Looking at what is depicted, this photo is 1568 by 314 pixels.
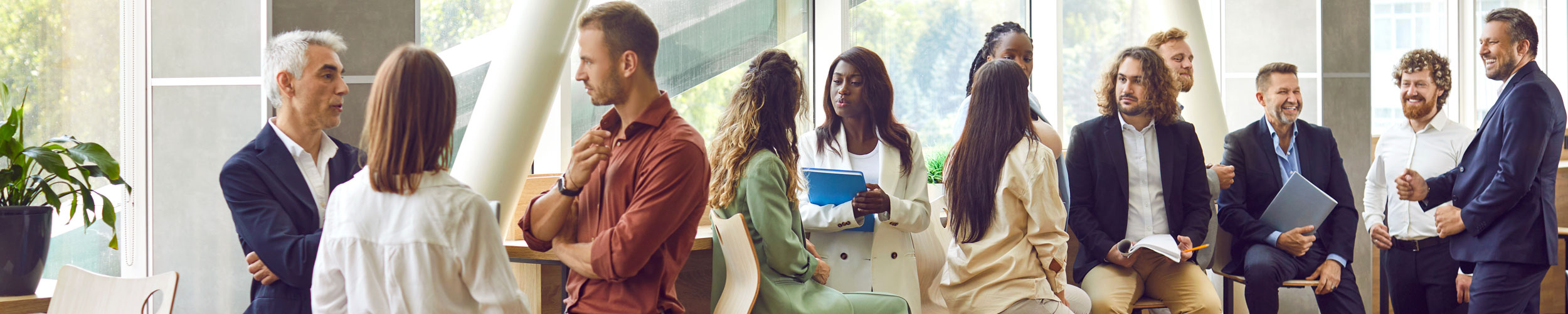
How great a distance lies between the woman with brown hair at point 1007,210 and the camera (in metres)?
3.30

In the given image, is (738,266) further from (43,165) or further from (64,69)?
(64,69)

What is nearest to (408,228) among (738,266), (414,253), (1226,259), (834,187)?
(414,253)

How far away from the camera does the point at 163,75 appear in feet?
11.4

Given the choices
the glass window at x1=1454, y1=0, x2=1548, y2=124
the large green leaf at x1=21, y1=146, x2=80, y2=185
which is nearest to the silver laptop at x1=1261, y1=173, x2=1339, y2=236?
the large green leaf at x1=21, y1=146, x2=80, y2=185

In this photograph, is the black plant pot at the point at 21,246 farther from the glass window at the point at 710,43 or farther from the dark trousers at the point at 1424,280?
the dark trousers at the point at 1424,280

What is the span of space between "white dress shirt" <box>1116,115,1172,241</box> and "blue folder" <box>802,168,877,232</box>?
47.6 inches

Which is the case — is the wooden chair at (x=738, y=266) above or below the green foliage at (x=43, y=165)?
below

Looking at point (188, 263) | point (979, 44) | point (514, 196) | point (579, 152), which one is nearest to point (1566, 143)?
point (979, 44)

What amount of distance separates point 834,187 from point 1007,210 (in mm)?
572

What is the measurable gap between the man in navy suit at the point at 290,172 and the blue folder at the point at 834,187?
1.32 meters

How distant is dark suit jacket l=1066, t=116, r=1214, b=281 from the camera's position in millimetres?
3912

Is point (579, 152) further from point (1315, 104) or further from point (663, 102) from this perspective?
point (1315, 104)

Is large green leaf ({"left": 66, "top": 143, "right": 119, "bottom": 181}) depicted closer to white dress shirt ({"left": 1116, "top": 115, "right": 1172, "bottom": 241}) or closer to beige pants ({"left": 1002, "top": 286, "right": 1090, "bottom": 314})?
beige pants ({"left": 1002, "top": 286, "right": 1090, "bottom": 314})

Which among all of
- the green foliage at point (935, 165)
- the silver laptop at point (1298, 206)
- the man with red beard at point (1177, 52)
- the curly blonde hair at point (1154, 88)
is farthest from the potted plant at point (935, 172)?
the silver laptop at point (1298, 206)
